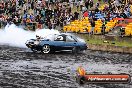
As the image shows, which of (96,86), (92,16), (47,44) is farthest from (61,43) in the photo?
(96,86)

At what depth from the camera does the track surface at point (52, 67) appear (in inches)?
771

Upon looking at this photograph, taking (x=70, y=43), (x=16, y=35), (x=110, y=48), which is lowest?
(x=16, y=35)

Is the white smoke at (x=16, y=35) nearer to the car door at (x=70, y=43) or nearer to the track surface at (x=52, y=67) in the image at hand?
the track surface at (x=52, y=67)

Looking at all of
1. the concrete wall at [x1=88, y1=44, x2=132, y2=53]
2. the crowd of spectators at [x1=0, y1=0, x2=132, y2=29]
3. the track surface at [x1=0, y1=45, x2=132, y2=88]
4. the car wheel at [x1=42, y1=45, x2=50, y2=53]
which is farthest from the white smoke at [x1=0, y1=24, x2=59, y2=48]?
the car wheel at [x1=42, y1=45, x2=50, y2=53]

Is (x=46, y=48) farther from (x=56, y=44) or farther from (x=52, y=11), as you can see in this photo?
(x=52, y=11)

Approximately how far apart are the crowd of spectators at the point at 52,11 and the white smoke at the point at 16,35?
36.6 inches

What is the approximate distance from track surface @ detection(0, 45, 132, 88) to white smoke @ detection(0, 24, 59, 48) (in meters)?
6.49

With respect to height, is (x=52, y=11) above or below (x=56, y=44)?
above

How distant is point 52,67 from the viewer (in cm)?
2506

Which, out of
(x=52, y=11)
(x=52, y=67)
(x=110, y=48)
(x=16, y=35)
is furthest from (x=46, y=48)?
(x=52, y=11)

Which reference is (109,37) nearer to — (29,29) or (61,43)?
(61,43)

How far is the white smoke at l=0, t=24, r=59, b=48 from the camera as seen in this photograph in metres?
40.8

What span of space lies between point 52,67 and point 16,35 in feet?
62.3

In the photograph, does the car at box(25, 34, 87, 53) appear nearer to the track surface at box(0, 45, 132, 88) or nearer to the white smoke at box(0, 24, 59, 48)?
the track surface at box(0, 45, 132, 88)
